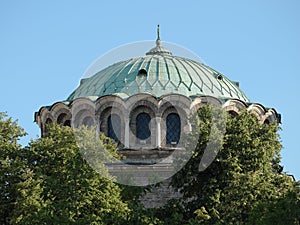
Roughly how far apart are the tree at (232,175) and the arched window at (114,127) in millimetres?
5614

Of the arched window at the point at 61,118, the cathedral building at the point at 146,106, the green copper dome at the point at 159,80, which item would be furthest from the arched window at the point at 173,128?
the arched window at the point at 61,118

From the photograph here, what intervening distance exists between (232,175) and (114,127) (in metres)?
8.41

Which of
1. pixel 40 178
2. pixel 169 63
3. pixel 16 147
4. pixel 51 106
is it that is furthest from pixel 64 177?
pixel 169 63

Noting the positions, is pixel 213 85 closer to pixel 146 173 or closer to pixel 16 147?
pixel 146 173

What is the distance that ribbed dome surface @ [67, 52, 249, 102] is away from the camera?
36.5 metres

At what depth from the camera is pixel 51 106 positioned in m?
36.6

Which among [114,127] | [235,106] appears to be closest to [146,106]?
[114,127]

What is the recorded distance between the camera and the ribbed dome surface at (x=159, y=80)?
120 ft

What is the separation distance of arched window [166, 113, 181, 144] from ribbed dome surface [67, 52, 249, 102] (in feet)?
3.15

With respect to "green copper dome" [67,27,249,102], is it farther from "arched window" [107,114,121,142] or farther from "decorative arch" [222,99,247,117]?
"arched window" [107,114,121,142]

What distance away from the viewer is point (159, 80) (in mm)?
36875

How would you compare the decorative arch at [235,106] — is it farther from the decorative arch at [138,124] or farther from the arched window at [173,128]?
the decorative arch at [138,124]

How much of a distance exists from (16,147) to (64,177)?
2.64m

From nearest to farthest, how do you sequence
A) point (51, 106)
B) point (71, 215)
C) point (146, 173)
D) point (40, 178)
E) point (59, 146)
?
point (71, 215) → point (40, 178) → point (59, 146) → point (146, 173) → point (51, 106)
